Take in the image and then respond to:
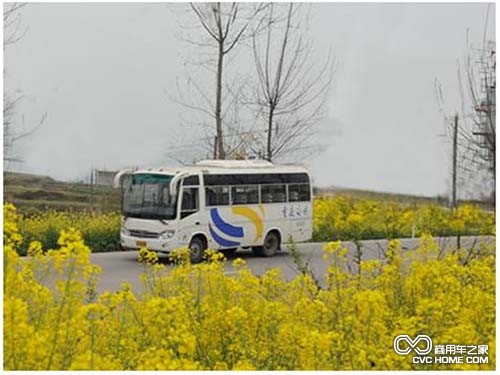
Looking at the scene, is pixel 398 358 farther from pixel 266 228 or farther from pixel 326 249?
pixel 266 228

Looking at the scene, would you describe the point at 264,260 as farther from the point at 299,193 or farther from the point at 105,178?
the point at 105,178

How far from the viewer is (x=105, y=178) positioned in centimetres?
931

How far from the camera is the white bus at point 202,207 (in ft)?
35.1

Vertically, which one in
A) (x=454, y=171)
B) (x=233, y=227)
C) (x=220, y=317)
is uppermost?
(x=454, y=171)

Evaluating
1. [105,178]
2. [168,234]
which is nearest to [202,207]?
[168,234]

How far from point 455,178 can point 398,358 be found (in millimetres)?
4395

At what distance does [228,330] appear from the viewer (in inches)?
157

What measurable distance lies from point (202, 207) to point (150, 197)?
63 centimetres

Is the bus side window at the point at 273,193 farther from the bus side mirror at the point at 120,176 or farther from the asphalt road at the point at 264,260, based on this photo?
the bus side mirror at the point at 120,176

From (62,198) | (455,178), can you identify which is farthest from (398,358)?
(62,198)

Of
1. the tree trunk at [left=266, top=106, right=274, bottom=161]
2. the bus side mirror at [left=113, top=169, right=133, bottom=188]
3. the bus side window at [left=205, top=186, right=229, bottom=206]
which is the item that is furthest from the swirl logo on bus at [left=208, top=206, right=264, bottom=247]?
the bus side mirror at [left=113, top=169, right=133, bottom=188]

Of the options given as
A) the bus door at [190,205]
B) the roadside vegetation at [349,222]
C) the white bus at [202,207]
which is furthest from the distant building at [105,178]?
the bus door at [190,205]

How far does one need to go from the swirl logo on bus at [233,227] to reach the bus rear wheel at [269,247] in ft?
0.38

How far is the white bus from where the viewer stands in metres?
10.7
